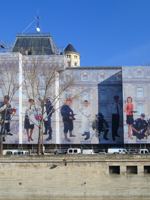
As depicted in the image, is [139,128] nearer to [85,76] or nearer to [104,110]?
[104,110]

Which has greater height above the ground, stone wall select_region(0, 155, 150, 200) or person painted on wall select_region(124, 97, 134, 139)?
person painted on wall select_region(124, 97, 134, 139)

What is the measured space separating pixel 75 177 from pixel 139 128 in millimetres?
24403

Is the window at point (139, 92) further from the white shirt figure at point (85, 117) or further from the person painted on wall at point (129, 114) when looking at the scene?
the white shirt figure at point (85, 117)

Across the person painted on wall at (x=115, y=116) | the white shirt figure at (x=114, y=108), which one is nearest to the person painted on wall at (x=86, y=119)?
the white shirt figure at (x=114, y=108)

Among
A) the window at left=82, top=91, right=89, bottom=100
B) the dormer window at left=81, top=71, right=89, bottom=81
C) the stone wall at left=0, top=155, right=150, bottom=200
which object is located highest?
the dormer window at left=81, top=71, right=89, bottom=81

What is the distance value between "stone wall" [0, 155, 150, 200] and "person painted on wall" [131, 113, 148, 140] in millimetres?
20900

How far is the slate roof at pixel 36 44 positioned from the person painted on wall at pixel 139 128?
20411mm

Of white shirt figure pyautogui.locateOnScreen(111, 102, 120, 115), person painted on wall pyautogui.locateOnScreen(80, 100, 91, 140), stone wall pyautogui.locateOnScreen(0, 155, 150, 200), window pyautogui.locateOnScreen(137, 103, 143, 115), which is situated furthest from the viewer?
white shirt figure pyautogui.locateOnScreen(111, 102, 120, 115)

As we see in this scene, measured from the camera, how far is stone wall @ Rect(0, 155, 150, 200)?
1254 inches

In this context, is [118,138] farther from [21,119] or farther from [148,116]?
[21,119]

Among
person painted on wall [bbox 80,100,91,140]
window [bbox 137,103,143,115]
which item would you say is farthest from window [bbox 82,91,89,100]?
window [bbox 137,103,143,115]

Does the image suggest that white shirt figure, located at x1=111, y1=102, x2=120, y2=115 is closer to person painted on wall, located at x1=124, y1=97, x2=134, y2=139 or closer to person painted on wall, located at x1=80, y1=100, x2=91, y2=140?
person painted on wall, located at x1=124, y1=97, x2=134, y2=139

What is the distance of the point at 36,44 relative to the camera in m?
60.1

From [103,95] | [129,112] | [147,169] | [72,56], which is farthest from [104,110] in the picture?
[72,56]
